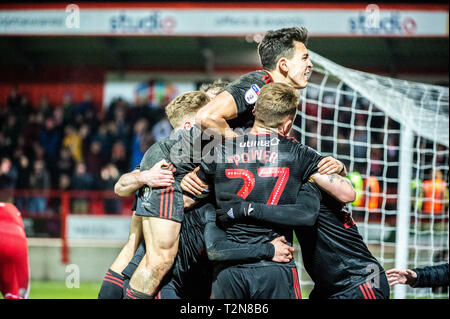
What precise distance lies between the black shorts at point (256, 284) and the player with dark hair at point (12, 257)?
2.22m

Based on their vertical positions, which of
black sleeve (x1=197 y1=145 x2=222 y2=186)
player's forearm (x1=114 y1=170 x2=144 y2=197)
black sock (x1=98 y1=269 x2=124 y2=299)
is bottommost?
black sock (x1=98 y1=269 x2=124 y2=299)

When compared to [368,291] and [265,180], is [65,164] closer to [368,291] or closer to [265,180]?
[265,180]

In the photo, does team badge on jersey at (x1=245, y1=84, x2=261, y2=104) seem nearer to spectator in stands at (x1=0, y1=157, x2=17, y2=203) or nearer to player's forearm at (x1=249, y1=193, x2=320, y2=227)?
player's forearm at (x1=249, y1=193, x2=320, y2=227)

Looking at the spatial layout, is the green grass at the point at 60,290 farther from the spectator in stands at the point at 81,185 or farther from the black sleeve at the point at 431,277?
the black sleeve at the point at 431,277

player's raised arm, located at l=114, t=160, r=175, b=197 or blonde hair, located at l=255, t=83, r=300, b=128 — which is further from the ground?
blonde hair, located at l=255, t=83, r=300, b=128

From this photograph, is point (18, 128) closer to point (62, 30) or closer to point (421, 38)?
point (62, 30)

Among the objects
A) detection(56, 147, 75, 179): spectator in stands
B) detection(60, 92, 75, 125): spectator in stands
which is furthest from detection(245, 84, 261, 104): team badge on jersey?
detection(60, 92, 75, 125): spectator in stands

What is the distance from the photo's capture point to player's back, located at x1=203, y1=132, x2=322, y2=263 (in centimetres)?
315

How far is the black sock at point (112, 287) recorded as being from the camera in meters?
4.14

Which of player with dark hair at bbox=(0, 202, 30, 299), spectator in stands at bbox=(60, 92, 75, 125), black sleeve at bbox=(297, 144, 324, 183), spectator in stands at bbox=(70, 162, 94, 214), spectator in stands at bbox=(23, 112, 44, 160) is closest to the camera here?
black sleeve at bbox=(297, 144, 324, 183)

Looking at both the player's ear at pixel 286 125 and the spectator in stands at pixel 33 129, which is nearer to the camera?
the player's ear at pixel 286 125

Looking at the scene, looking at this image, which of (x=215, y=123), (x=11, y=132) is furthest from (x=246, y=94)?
(x=11, y=132)

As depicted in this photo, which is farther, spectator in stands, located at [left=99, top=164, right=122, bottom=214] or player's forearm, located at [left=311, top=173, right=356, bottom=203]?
spectator in stands, located at [left=99, top=164, right=122, bottom=214]

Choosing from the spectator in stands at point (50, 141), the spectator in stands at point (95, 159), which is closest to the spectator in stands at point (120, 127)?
the spectator in stands at point (95, 159)
